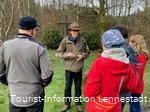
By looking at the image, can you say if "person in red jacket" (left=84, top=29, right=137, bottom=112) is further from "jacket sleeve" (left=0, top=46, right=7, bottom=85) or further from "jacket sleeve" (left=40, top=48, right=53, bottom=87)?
"jacket sleeve" (left=0, top=46, right=7, bottom=85)

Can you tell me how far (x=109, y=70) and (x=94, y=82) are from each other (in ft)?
0.78

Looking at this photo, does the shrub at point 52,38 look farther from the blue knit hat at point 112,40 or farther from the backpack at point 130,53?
the blue knit hat at point 112,40

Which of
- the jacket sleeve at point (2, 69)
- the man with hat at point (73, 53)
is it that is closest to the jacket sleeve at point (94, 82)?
the jacket sleeve at point (2, 69)

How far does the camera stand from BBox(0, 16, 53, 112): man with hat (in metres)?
2.93

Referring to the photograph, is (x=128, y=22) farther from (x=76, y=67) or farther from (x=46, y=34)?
(x=76, y=67)

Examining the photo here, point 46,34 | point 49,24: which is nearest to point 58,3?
point 49,24

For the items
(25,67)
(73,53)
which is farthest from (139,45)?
(25,67)

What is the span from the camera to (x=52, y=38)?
1820cm

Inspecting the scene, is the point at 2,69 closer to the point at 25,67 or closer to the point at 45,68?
the point at 25,67

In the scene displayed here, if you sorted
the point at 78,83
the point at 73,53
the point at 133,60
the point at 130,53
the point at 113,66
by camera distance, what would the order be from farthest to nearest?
the point at 78,83
the point at 73,53
the point at 133,60
the point at 130,53
the point at 113,66

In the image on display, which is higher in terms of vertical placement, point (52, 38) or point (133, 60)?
point (133, 60)

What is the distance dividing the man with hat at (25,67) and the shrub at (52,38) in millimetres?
15121

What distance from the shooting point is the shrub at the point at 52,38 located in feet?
59.7

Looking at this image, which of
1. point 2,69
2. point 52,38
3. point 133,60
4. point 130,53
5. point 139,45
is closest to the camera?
point 2,69
